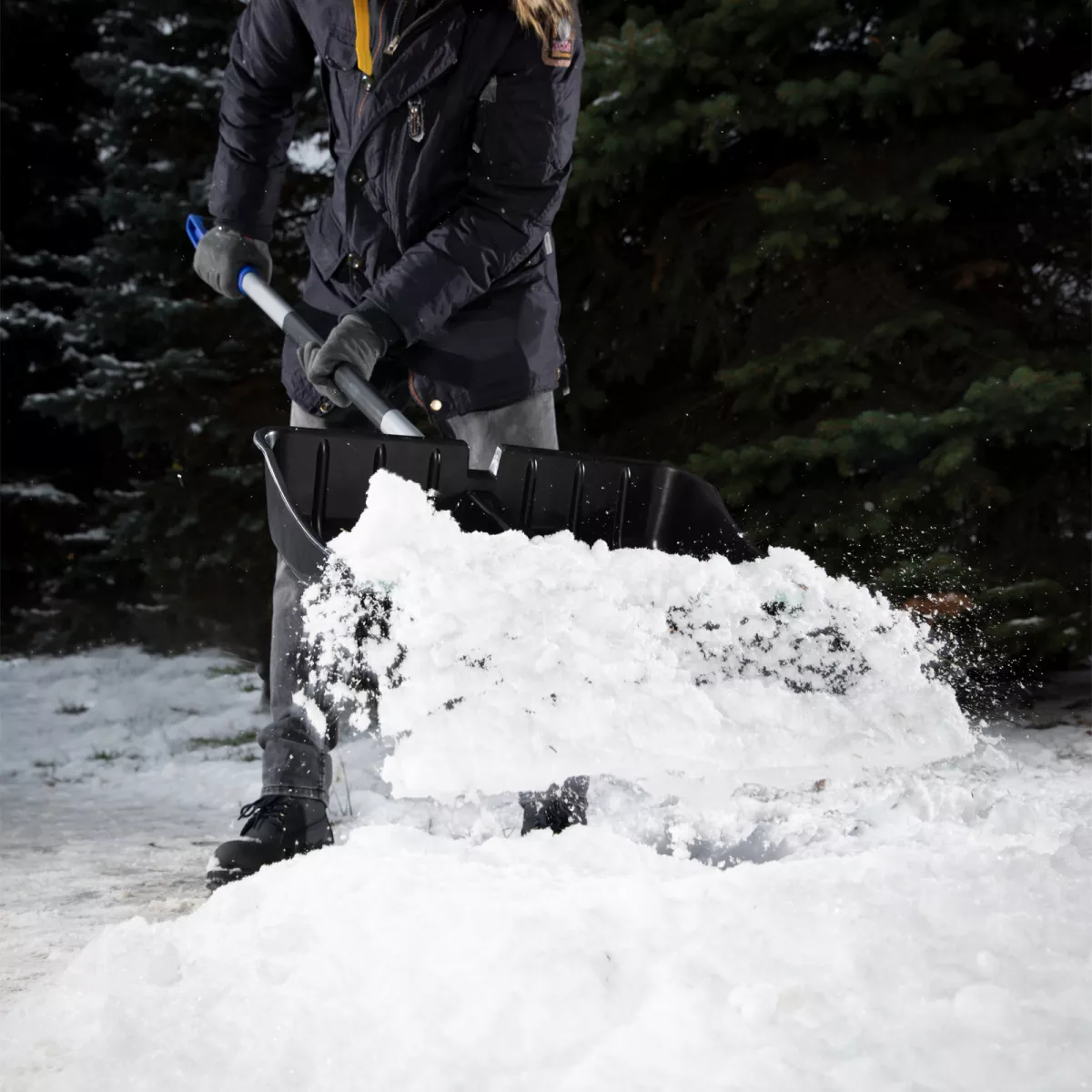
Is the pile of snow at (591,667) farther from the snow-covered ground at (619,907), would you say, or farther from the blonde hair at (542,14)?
the blonde hair at (542,14)

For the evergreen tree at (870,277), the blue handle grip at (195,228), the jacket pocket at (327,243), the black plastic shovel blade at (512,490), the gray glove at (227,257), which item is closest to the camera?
the black plastic shovel blade at (512,490)

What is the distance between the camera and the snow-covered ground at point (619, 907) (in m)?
1.53

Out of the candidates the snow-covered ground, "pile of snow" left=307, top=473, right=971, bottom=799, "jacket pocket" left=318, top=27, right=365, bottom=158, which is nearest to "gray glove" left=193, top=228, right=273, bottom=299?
"jacket pocket" left=318, top=27, right=365, bottom=158

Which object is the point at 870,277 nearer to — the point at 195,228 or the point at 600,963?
the point at 195,228

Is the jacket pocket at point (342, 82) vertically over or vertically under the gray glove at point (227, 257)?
over

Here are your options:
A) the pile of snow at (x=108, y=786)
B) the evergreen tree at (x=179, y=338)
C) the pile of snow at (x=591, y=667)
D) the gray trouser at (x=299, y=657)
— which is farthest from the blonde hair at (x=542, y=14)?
the evergreen tree at (x=179, y=338)

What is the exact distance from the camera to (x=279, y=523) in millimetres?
2314

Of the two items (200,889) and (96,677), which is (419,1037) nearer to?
(200,889)

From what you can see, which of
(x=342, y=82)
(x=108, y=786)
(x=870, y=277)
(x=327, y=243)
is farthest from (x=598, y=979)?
(x=870, y=277)

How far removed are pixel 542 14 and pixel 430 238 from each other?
0.56 m

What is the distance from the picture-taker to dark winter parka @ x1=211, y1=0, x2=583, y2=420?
2615 mm

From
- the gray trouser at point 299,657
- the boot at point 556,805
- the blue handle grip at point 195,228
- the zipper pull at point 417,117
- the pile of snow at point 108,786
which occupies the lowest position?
the pile of snow at point 108,786

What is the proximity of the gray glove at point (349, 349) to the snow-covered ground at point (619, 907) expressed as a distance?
0.56 meters

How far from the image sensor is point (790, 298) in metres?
4.90
